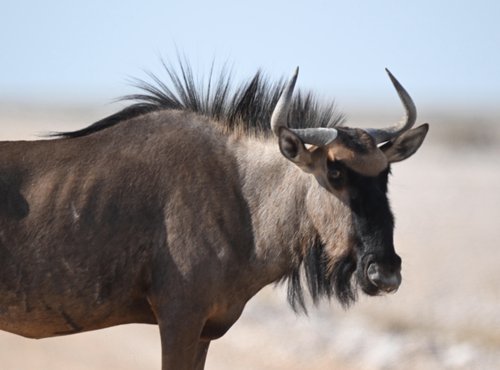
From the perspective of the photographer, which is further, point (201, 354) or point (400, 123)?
point (400, 123)

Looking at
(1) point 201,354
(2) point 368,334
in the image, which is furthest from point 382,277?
(2) point 368,334

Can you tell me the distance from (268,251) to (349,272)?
22.7 inches

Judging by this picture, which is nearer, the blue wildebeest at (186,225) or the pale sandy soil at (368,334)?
the blue wildebeest at (186,225)

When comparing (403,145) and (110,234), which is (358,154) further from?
(110,234)

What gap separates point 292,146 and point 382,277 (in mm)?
1050

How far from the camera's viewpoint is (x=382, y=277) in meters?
8.03

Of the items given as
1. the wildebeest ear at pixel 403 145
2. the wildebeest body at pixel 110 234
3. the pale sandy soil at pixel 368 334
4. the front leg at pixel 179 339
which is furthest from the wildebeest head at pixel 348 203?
the pale sandy soil at pixel 368 334

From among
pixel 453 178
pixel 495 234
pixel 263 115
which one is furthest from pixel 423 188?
pixel 263 115

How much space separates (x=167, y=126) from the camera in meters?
8.73

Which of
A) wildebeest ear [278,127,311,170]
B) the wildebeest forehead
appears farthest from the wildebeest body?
the wildebeest forehead

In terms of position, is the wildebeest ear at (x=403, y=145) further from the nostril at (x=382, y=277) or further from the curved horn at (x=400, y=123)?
the nostril at (x=382, y=277)

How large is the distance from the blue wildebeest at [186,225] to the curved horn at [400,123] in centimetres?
2

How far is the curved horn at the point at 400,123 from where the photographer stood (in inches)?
337

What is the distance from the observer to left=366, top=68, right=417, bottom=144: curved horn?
8.57 m
